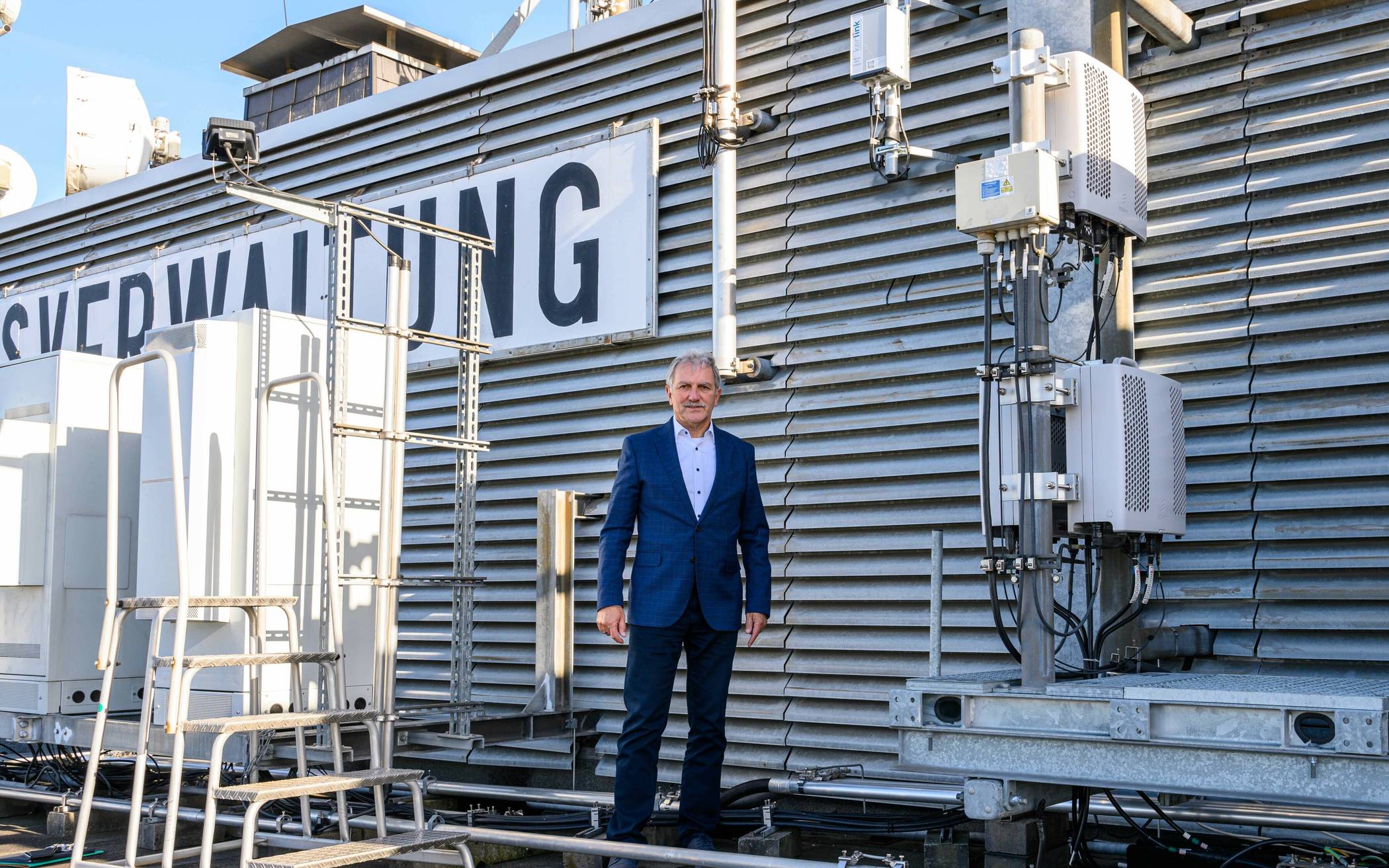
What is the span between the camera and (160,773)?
7414 millimetres

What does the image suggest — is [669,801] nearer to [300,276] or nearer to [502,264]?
[502,264]

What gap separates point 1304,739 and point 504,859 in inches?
131

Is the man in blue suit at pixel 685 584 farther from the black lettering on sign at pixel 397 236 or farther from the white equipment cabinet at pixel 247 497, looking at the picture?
the black lettering on sign at pixel 397 236

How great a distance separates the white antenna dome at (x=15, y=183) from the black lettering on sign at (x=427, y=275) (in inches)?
222

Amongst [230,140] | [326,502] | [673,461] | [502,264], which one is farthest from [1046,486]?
[502,264]

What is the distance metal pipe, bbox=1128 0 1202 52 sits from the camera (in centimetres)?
489

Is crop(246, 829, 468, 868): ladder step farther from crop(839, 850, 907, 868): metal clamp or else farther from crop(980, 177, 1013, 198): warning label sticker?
crop(980, 177, 1013, 198): warning label sticker

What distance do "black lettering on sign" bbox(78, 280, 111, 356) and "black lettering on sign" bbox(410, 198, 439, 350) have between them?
3208 millimetres

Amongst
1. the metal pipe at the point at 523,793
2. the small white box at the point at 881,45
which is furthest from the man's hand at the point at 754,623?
the small white box at the point at 881,45

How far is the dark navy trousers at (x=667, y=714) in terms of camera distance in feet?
15.3

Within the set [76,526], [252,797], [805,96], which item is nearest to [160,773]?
[76,526]

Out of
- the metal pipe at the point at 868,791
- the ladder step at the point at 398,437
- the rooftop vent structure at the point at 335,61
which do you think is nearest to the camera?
the metal pipe at the point at 868,791

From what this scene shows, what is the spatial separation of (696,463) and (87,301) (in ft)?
22.3

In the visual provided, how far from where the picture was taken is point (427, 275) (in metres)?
7.83
